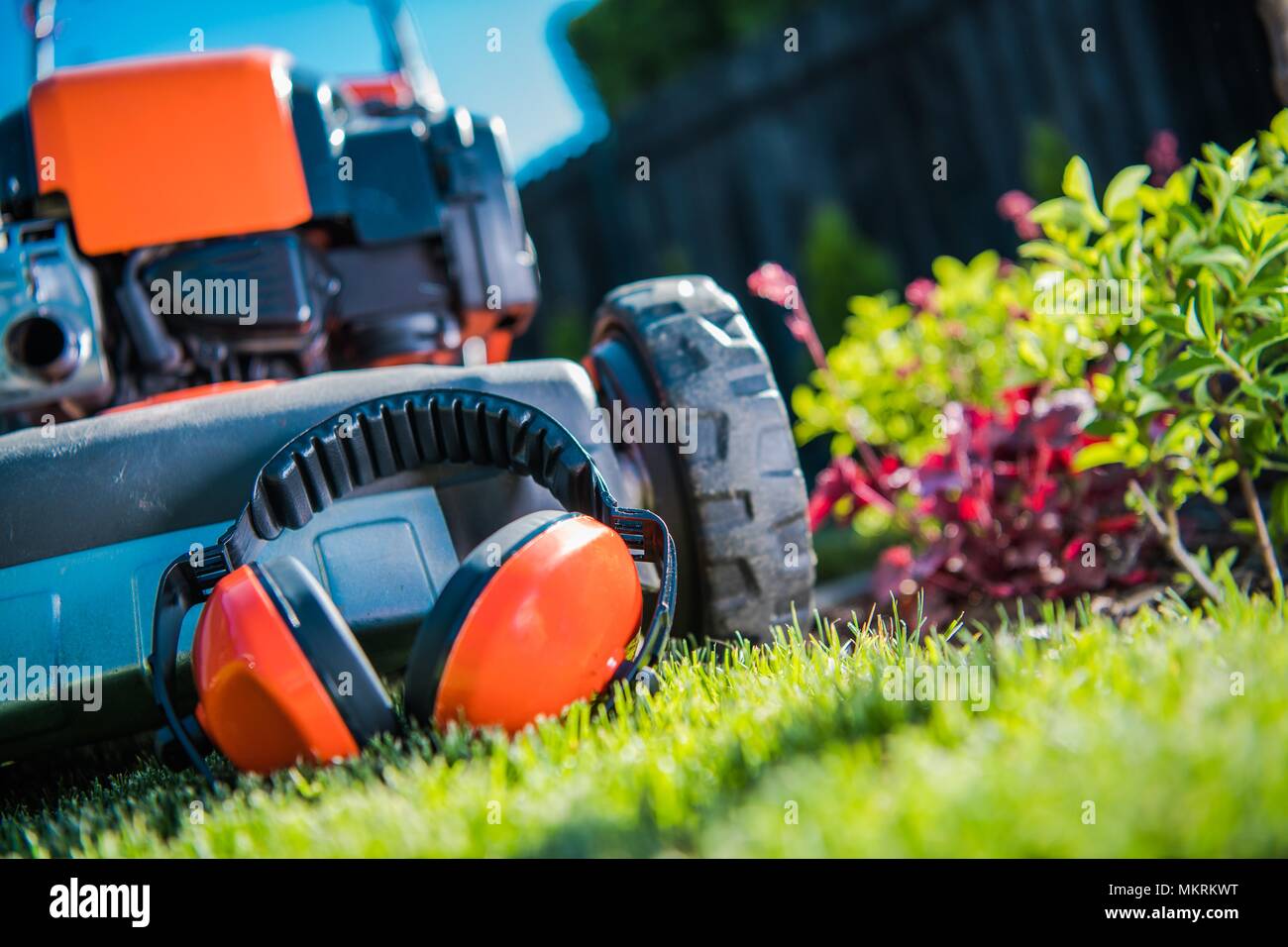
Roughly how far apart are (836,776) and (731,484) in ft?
2.75

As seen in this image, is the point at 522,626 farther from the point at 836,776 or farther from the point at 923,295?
the point at 923,295

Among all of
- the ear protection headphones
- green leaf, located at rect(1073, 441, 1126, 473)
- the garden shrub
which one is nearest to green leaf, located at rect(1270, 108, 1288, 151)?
the garden shrub

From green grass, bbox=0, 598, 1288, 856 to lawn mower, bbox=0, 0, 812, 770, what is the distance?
98mm

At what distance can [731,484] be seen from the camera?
5.61 feet

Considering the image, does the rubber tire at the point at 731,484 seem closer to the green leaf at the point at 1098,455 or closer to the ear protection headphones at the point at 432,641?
the ear protection headphones at the point at 432,641

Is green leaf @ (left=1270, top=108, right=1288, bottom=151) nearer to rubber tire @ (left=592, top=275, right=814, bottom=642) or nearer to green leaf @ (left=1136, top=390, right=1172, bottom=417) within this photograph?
green leaf @ (left=1136, top=390, right=1172, bottom=417)

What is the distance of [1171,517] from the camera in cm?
193

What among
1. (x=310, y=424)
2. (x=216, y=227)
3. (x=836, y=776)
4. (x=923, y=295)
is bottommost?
(x=836, y=776)

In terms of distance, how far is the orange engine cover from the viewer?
1976 millimetres

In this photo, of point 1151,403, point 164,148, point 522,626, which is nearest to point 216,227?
point 164,148

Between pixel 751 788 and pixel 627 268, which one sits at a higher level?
pixel 627 268

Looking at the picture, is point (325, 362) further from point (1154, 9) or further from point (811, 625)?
point (1154, 9)

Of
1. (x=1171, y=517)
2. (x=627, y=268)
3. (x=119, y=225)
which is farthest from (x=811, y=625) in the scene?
(x=627, y=268)

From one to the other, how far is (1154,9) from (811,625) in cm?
333
